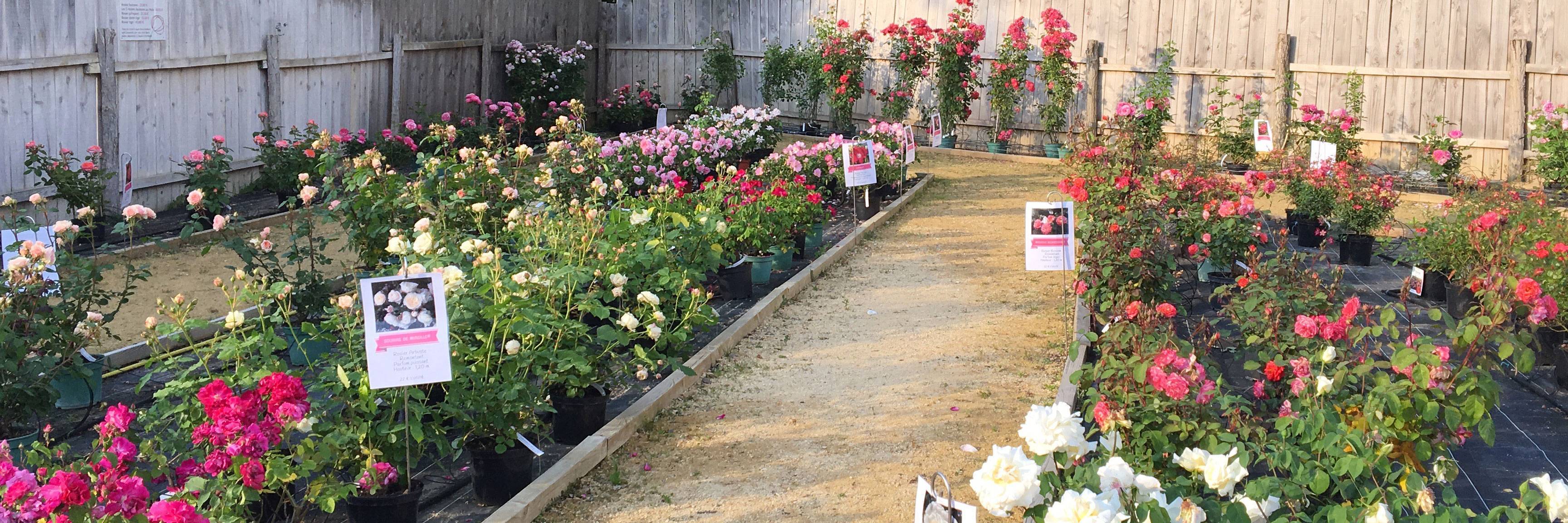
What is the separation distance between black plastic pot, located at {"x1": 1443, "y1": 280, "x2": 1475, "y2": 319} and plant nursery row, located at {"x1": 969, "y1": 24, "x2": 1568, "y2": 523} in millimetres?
13

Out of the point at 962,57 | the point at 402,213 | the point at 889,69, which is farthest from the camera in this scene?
the point at 889,69

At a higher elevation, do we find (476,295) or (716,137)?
(716,137)

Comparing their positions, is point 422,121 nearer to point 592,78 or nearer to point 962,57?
point 592,78

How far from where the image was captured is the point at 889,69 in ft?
47.8

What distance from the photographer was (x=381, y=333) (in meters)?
3.60

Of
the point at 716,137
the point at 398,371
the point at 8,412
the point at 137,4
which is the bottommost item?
the point at 8,412

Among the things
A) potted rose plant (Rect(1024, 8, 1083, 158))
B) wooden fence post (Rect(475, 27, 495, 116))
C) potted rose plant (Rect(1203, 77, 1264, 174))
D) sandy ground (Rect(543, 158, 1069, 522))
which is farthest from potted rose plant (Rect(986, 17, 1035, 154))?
wooden fence post (Rect(475, 27, 495, 116))

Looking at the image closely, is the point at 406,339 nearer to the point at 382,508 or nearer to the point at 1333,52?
the point at 382,508

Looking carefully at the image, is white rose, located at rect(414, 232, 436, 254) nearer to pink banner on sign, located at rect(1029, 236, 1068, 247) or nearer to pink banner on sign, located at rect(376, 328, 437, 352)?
pink banner on sign, located at rect(376, 328, 437, 352)

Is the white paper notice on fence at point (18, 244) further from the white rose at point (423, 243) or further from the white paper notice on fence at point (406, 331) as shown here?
the white paper notice on fence at point (406, 331)

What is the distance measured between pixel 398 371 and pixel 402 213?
3.20 meters

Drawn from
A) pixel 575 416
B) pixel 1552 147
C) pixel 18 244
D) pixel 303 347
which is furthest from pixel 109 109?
pixel 1552 147

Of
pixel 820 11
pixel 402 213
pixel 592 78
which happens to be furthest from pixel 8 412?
pixel 592 78

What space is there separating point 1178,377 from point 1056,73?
9.94m
